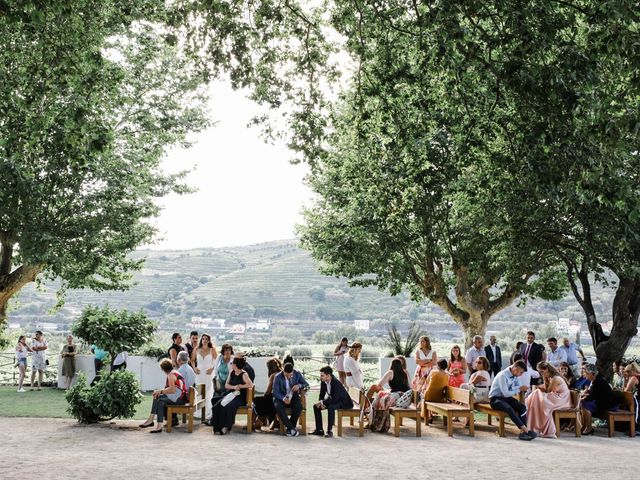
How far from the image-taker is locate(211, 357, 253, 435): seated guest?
14359mm

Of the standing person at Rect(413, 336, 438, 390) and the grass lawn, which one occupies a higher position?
the standing person at Rect(413, 336, 438, 390)

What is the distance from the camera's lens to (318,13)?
13.4 metres

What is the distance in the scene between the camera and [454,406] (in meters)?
15.2

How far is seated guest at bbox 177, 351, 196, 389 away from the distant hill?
6830cm

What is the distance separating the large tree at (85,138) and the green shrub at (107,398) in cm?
415

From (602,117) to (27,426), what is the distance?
1161 cm

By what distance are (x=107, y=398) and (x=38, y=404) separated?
17.1 feet

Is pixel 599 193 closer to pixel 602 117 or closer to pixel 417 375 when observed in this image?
pixel 602 117

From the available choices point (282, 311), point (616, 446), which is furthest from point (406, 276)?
point (282, 311)

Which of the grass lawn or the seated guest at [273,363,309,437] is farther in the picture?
the grass lawn

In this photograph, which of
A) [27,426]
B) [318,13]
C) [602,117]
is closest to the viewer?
[602,117]

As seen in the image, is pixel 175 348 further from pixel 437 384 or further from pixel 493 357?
pixel 493 357

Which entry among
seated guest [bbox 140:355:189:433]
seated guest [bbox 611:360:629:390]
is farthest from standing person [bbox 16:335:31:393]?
seated guest [bbox 611:360:629:390]

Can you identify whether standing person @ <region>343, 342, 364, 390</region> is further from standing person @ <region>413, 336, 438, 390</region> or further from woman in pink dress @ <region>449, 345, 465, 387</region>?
woman in pink dress @ <region>449, 345, 465, 387</region>
